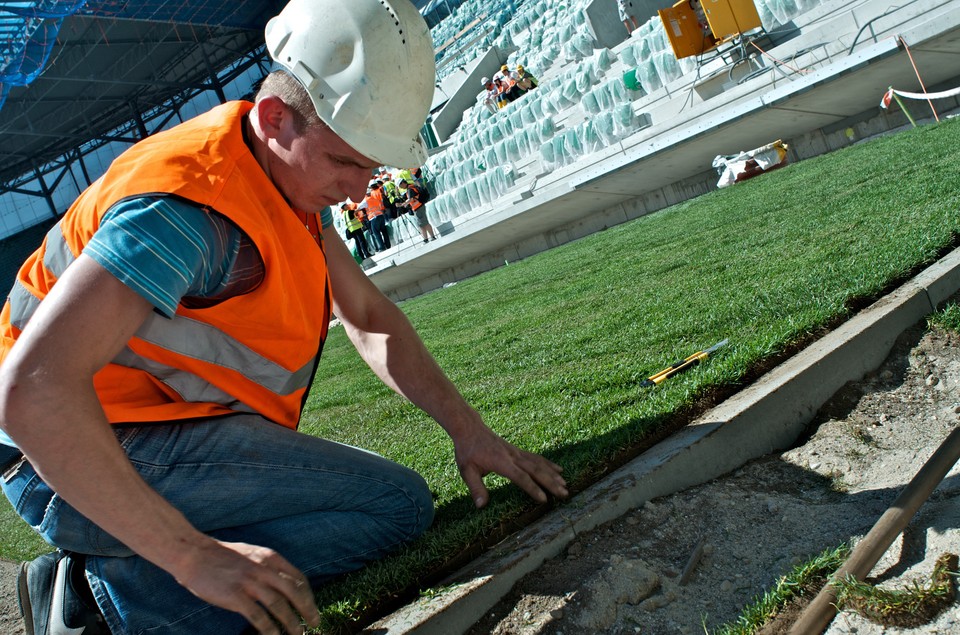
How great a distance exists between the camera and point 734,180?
12.8 meters

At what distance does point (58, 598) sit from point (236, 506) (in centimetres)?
48

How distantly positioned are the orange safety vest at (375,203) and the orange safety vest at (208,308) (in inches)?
700

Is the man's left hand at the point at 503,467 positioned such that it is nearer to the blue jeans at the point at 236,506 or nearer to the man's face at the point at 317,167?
the blue jeans at the point at 236,506

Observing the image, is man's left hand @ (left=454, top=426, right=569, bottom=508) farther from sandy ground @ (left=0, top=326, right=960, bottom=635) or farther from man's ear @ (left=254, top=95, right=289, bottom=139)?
man's ear @ (left=254, top=95, right=289, bottom=139)

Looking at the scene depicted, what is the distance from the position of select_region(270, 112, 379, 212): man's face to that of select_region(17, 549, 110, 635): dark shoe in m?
1.14

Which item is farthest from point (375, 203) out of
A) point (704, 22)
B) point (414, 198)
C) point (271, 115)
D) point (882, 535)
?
point (882, 535)

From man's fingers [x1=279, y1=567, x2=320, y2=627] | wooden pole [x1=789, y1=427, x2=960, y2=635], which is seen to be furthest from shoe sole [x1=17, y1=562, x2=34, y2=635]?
wooden pole [x1=789, y1=427, x2=960, y2=635]

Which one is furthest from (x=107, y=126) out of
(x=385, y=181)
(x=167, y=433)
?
(x=167, y=433)

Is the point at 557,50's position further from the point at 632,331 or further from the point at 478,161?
the point at 632,331

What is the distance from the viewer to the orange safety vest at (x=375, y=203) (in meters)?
19.8

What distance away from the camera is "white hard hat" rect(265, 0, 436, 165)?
2.03 metres

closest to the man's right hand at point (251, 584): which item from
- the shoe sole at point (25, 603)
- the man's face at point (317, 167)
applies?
the shoe sole at point (25, 603)

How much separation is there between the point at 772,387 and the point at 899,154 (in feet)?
19.9

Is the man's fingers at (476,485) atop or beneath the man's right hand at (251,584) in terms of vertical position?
beneath
